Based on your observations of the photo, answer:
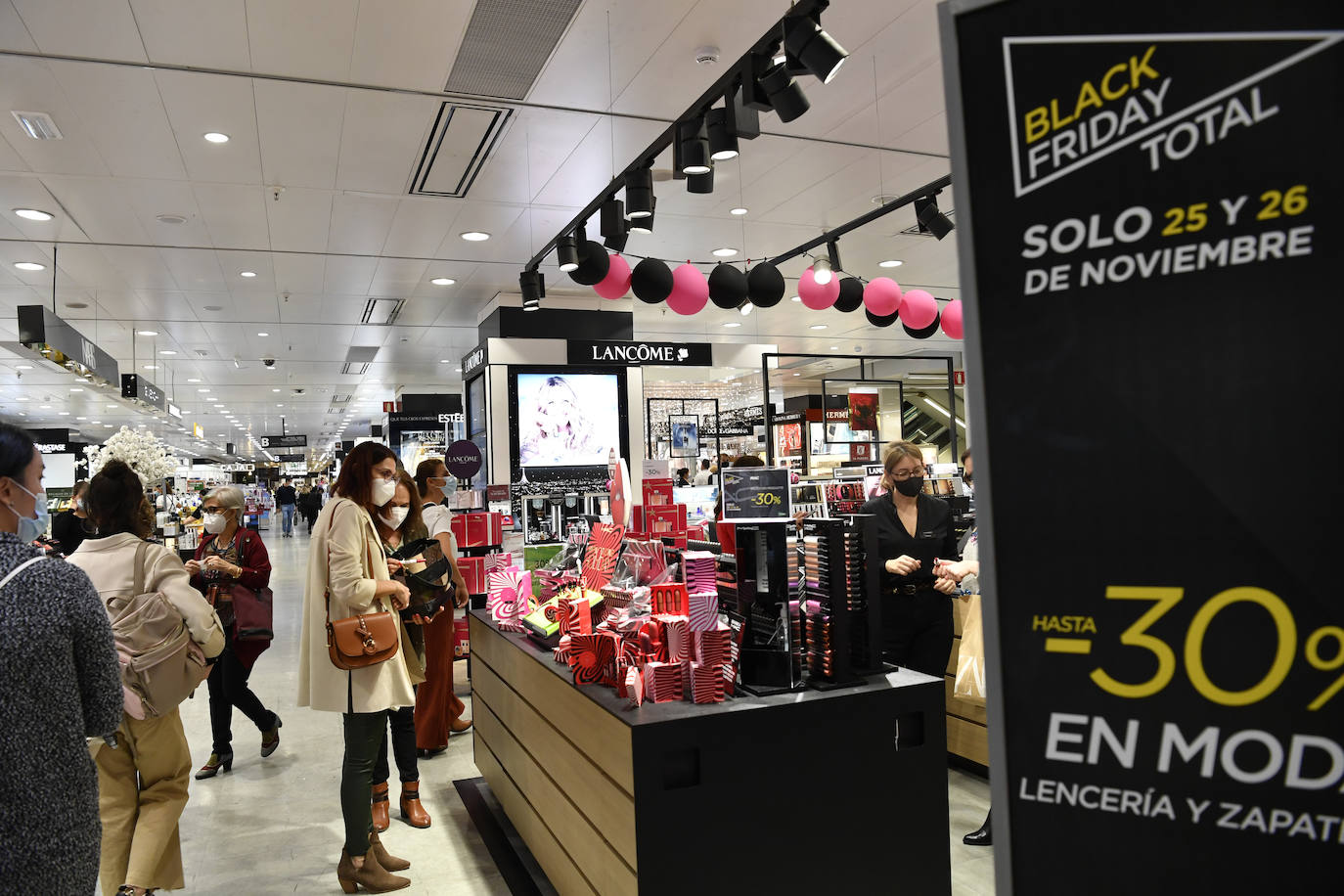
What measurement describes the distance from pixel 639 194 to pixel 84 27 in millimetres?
2540

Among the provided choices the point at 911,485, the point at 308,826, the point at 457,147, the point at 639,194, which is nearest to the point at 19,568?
the point at 308,826

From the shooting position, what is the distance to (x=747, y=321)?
11.5 m

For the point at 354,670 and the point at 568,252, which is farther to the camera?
the point at 568,252

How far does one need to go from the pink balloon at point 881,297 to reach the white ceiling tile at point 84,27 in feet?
15.9

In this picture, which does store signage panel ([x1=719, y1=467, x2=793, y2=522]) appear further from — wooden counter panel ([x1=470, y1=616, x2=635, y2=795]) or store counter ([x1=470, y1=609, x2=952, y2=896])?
wooden counter panel ([x1=470, y1=616, x2=635, y2=795])

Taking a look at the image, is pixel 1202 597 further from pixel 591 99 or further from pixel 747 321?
pixel 747 321

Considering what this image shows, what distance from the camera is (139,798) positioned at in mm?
3023

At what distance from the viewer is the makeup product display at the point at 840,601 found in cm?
250

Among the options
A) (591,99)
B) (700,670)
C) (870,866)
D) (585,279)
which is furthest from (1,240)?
(870,866)

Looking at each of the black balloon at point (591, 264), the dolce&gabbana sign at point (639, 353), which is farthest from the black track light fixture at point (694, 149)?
the dolce&gabbana sign at point (639, 353)

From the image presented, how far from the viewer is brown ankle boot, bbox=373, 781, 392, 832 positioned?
3.62 m

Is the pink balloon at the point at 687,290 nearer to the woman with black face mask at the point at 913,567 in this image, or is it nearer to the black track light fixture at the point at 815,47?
the woman with black face mask at the point at 913,567

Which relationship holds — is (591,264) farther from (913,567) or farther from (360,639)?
(360,639)

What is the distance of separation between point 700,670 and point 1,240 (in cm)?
698
